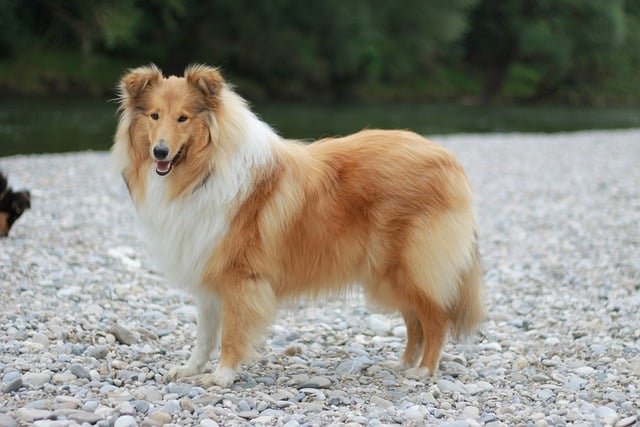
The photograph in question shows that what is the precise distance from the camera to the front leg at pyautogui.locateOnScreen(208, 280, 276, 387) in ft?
13.9

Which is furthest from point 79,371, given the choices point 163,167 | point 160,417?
point 163,167

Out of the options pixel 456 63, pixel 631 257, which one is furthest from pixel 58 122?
pixel 456 63

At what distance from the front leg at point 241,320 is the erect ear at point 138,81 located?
1144 mm

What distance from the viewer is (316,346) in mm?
5156

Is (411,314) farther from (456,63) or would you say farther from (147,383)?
(456,63)

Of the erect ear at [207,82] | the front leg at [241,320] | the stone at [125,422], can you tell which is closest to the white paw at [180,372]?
the front leg at [241,320]

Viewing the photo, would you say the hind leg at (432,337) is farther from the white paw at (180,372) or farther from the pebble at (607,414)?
the white paw at (180,372)

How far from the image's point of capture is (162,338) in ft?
16.8

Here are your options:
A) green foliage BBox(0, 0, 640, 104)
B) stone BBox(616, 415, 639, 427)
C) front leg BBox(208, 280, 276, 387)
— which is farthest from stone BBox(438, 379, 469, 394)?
green foliage BBox(0, 0, 640, 104)

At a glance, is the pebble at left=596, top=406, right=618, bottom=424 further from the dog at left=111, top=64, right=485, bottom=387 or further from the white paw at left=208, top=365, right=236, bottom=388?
the white paw at left=208, top=365, right=236, bottom=388

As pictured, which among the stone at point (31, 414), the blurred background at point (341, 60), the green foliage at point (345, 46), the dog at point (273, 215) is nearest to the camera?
the stone at point (31, 414)

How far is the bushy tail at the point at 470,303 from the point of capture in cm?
464

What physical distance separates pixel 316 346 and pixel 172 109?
1.90 meters

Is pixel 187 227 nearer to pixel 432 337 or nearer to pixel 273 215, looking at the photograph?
pixel 273 215
